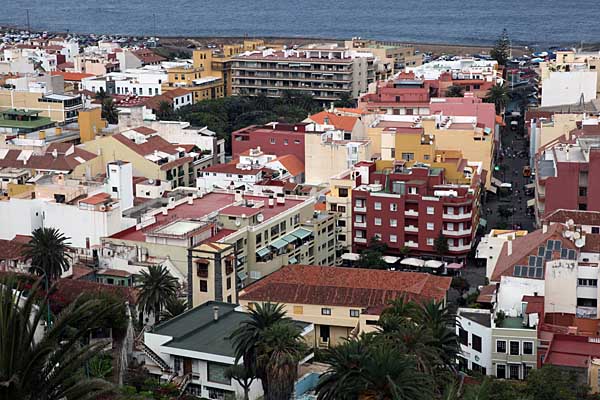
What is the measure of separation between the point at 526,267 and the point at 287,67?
41659 millimetres

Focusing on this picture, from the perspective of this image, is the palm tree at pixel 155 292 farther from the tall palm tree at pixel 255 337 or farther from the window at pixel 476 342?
the window at pixel 476 342

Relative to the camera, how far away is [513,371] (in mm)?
24828

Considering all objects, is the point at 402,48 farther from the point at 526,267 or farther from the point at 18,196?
the point at 526,267

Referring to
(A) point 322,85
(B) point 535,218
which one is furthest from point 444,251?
(A) point 322,85

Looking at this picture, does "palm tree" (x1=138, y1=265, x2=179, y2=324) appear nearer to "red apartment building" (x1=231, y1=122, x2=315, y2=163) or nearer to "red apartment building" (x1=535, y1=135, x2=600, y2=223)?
"red apartment building" (x1=535, y1=135, x2=600, y2=223)

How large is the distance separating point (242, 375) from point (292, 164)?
78.8ft

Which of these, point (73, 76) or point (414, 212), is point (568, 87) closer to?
point (414, 212)

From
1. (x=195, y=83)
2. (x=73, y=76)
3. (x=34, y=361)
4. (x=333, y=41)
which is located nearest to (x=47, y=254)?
(x=34, y=361)

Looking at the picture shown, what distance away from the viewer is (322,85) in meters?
66.8

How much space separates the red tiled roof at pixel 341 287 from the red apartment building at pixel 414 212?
7933 millimetres

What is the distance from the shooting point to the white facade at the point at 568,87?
5762 cm

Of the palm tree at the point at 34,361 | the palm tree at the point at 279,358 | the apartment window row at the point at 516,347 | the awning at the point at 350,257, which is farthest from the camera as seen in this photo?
the awning at the point at 350,257

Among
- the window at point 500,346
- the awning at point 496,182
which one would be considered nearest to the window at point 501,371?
the window at point 500,346

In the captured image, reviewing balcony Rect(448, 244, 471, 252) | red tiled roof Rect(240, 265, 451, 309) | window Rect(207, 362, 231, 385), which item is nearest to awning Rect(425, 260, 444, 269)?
balcony Rect(448, 244, 471, 252)
